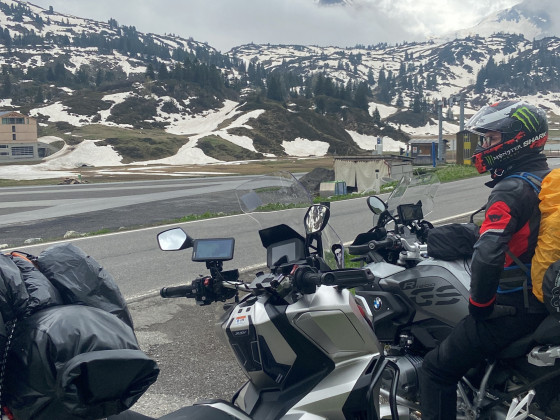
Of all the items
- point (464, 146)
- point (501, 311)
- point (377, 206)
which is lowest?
point (501, 311)

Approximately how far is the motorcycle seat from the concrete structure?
2436 centimetres

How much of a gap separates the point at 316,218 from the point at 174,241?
78 cm

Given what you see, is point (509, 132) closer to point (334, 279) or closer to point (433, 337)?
point (433, 337)

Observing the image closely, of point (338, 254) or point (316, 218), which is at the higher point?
point (316, 218)

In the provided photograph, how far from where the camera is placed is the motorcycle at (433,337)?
3090 mm

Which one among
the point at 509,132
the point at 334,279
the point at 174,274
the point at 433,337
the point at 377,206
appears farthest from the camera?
the point at 174,274

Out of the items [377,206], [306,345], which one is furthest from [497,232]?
[377,206]

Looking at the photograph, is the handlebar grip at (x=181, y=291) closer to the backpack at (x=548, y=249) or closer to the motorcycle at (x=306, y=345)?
the motorcycle at (x=306, y=345)

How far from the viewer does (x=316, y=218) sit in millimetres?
3014

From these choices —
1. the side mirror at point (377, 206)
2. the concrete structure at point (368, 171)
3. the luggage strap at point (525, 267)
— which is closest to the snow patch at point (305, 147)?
the concrete structure at point (368, 171)

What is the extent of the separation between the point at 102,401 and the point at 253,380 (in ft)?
3.94

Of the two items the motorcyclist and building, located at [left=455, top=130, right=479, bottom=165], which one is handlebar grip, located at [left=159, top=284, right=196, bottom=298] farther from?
building, located at [left=455, top=130, right=479, bottom=165]

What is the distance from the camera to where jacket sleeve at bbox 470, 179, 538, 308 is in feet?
9.55

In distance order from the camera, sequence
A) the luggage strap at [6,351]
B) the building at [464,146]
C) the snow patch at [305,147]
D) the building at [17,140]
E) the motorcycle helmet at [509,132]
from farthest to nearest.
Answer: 1. the snow patch at [305,147]
2. the building at [17,140]
3. the building at [464,146]
4. the motorcycle helmet at [509,132]
5. the luggage strap at [6,351]
